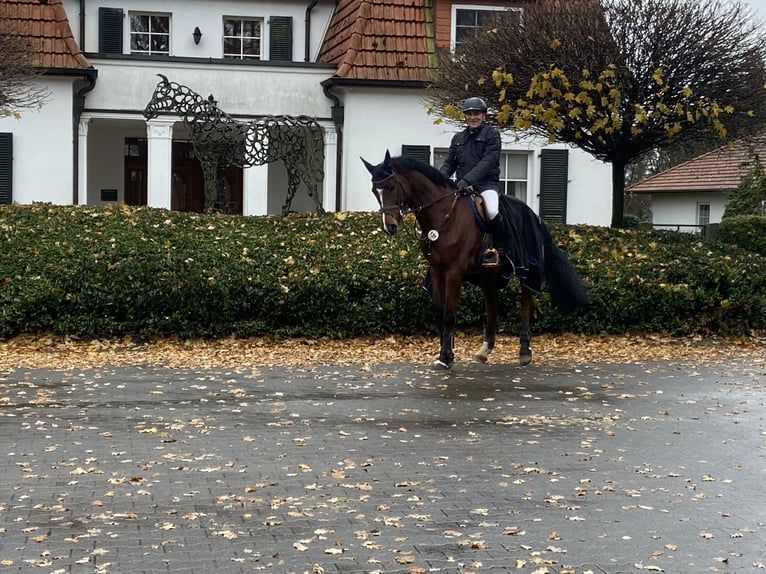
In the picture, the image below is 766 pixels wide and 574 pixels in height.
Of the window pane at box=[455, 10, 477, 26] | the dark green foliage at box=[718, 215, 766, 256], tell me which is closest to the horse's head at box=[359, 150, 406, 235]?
the dark green foliage at box=[718, 215, 766, 256]

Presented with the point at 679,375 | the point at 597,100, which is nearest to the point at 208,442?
the point at 679,375

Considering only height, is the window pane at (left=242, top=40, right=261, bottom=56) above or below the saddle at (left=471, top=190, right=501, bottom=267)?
above

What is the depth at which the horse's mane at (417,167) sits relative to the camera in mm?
11711

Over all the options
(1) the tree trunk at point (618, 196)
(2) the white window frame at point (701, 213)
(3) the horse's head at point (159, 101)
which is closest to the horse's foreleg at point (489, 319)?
(1) the tree trunk at point (618, 196)

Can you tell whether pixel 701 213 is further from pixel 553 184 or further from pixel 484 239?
pixel 484 239

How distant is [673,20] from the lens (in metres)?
17.8

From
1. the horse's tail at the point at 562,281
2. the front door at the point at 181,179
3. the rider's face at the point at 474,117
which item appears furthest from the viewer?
the front door at the point at 181,179

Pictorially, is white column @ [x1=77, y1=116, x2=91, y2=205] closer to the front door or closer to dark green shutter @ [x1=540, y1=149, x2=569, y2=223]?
the front door

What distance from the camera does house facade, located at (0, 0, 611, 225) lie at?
78.8 feet

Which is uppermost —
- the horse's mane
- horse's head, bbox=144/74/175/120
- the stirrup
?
horse's head, bbox=144/74/175/120

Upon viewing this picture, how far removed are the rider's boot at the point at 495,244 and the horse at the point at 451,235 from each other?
6 centimetres

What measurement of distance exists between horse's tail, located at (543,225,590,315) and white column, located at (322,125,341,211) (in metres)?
12.6

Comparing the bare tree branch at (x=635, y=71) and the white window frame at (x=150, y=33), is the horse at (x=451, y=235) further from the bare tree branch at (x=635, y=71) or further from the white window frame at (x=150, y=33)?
the white window frame at (x=150, y=33)

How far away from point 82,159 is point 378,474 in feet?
61.9
